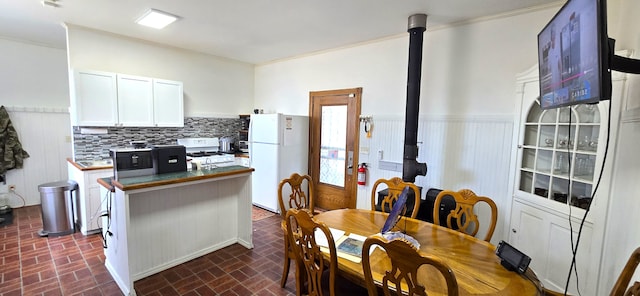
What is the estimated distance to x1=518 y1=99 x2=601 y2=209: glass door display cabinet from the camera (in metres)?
2.10

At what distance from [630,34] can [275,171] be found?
383cm

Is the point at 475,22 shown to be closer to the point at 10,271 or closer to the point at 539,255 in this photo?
the point at 539,255

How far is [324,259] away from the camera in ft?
5.22

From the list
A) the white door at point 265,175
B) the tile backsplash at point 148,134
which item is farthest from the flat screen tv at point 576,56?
the tile backsplash at point 148,134

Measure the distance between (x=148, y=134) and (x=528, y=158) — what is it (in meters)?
4.98

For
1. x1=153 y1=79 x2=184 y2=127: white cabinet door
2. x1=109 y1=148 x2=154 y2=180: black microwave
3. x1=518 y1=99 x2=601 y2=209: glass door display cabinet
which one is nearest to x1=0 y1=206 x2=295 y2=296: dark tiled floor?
x1=109 y1=148 x2=154 y2=180: black microwave

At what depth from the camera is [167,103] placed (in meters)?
4.20

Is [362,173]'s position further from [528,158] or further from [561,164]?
[561,164]

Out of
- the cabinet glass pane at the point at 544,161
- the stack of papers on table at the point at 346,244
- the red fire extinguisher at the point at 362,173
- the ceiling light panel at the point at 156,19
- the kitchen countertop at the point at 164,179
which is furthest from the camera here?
the red fire extinguisher at the point at 362,173

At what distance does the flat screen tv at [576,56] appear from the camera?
122 centimetres

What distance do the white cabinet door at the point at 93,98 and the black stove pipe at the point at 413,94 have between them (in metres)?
3.80

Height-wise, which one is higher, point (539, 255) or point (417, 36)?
point (417, 36)

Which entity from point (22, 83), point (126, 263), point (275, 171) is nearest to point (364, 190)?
point (275, 171)

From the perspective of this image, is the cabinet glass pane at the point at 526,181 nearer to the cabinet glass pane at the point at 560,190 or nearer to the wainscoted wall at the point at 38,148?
the cabinet glass pane at the point at 560,190
